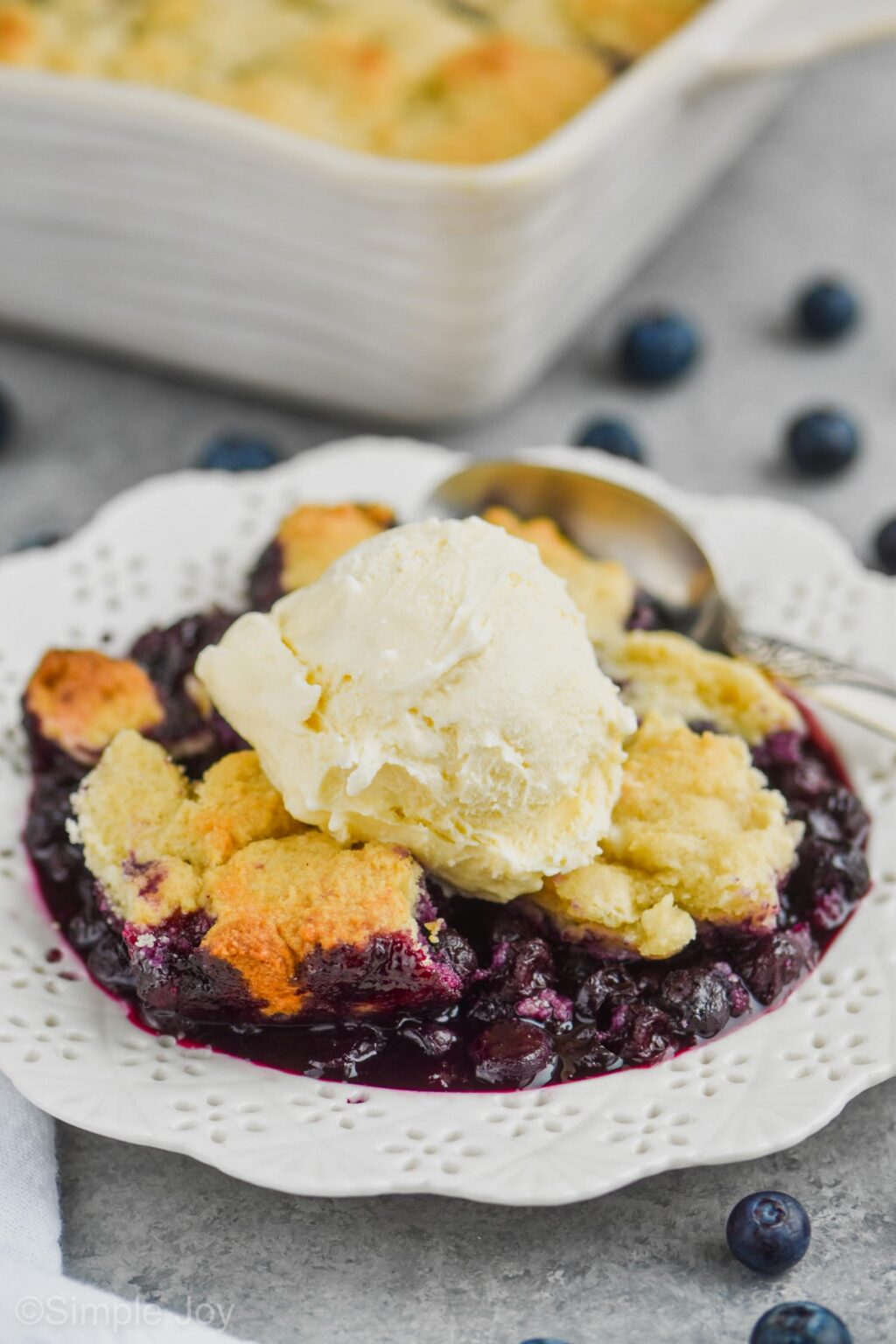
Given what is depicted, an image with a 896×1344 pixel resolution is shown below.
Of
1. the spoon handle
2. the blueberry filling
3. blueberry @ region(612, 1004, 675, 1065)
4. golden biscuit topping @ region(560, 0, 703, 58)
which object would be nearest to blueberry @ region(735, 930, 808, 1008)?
the blueberry filling

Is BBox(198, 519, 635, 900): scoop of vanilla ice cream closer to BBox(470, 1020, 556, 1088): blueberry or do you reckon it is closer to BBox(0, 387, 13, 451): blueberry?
BBox(470, 1020, 556, 1088): blueberry

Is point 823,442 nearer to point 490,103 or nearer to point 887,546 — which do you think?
point 887,546

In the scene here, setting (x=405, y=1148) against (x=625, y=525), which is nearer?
(x=405, y=1148)

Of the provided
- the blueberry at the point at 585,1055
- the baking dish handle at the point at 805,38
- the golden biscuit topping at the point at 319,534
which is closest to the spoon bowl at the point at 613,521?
the golden biscuit topping at the point at 319,534

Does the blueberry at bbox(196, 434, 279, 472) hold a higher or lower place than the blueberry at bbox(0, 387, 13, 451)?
higher

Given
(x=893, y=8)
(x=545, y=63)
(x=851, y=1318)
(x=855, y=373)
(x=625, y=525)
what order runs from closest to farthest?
1. (x=851, y=1318)
2. (x=625, y=525)
3. (x=893, y=8)
4. (x=545, y=63)
5. (x=855, y=373)

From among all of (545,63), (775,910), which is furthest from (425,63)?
(775,910)

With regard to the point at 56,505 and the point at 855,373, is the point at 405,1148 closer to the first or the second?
the point at 56,505
